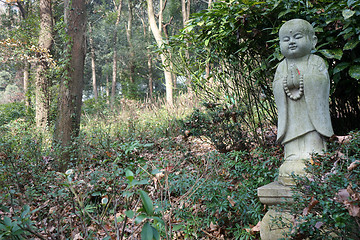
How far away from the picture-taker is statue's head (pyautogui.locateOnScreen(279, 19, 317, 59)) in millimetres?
2502

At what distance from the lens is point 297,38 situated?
2508mm

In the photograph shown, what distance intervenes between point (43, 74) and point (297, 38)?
7.66m

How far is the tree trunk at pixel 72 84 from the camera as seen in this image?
542 centimetres

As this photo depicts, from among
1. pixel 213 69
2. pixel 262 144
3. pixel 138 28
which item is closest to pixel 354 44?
pixel 262 144

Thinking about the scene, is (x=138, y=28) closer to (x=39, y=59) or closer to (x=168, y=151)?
(x=39, y=59)

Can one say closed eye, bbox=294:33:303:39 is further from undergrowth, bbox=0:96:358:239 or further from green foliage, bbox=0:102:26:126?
green foliage, bbox=0:102:26:126

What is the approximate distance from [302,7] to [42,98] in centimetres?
735

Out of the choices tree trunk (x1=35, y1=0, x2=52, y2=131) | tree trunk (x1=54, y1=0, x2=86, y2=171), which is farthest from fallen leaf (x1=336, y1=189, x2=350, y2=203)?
tree trunk (x1=35, y1=0, x2=52, y2=131)

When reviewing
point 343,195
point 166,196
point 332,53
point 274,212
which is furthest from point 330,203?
point 166,196

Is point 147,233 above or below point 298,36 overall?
below

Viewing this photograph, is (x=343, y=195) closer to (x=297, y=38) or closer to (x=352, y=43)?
(x=297, y=38)

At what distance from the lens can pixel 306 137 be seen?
2523 millimetres

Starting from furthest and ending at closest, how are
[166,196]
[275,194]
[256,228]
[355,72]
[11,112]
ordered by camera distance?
[11,112] → [166,196] → [355,72] → [256,228] → [275,194]

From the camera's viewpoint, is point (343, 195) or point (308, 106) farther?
point (308, 106)
